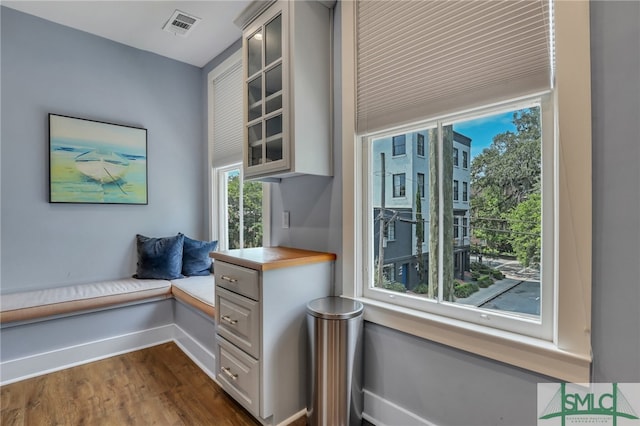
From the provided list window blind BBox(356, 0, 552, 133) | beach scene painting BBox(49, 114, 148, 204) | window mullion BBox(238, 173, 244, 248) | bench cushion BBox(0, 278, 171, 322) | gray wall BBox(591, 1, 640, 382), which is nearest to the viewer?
gray wall BBox(591, 1, 640, 382)

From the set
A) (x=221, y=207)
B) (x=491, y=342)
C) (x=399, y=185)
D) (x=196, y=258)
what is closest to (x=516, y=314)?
(x=491, y=342)

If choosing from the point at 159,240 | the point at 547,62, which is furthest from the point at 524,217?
the point at 159,240

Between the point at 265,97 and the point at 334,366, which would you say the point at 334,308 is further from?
the point at 265,97

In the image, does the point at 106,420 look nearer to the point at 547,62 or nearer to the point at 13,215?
the point at 13,215

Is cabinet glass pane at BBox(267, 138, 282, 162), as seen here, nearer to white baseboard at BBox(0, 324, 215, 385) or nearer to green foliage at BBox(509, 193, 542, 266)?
green foliage at BBox(509, 193, 542, 266)

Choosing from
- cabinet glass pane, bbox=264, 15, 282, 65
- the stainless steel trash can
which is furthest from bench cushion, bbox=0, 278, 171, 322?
cabinet glass pane, bbox=264, 15, 282, 65

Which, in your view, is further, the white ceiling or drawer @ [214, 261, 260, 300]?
the white ceiling

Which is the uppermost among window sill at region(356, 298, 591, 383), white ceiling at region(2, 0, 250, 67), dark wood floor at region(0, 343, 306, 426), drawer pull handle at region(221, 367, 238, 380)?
white ceiling at region(2, 0, 250, 67)

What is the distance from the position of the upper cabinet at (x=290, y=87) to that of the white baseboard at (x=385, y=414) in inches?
53.3

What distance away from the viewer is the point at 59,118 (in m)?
2.65

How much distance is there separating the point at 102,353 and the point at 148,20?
2.87m

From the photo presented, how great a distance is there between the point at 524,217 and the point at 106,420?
2.46 m

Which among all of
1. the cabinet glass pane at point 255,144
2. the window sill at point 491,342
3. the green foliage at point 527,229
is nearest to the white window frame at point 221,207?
the cabinet glass pane at point 255,144

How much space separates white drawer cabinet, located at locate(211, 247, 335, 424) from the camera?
5.25ft
